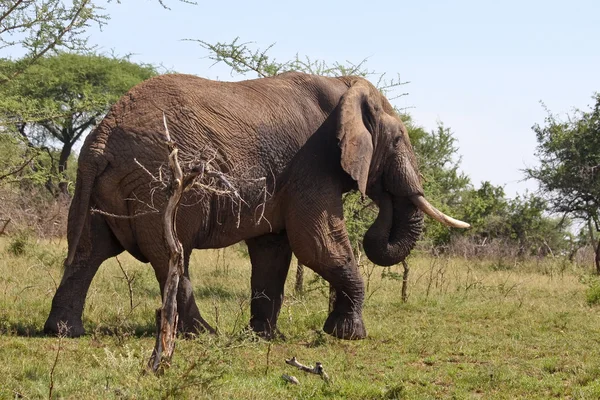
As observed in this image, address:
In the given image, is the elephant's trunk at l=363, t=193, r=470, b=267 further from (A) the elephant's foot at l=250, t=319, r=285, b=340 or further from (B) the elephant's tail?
(B) the elephant's tail

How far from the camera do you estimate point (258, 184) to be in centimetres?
898

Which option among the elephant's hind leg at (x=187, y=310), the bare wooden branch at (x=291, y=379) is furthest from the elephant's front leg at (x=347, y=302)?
the bare wooden branch at (x=291, y=379)

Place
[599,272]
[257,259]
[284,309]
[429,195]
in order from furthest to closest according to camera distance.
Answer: [599,272]
[429,195]
[284,309]
[257,259]

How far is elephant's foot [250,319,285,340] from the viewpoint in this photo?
9305mm

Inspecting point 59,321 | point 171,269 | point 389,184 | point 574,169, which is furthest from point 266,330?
point 574,169

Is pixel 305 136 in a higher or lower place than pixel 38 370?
higher

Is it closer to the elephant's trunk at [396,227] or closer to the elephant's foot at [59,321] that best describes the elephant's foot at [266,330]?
the elephant's trunk at [396,227]

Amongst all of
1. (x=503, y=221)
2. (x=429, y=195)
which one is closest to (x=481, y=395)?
(x=429, y=195)

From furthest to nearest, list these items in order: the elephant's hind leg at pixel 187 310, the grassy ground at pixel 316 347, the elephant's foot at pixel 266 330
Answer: the elephant's foot at pixel 266 330 < the elephant's hind leg at pixel 187 310 < the grassy ground at pixel 316 347

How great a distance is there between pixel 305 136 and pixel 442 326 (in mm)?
2836

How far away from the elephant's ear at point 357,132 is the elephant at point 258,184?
0.01 metres

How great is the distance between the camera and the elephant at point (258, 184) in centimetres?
826

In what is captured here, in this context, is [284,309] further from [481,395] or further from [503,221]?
[503,221]

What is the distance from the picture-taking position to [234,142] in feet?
28.6
